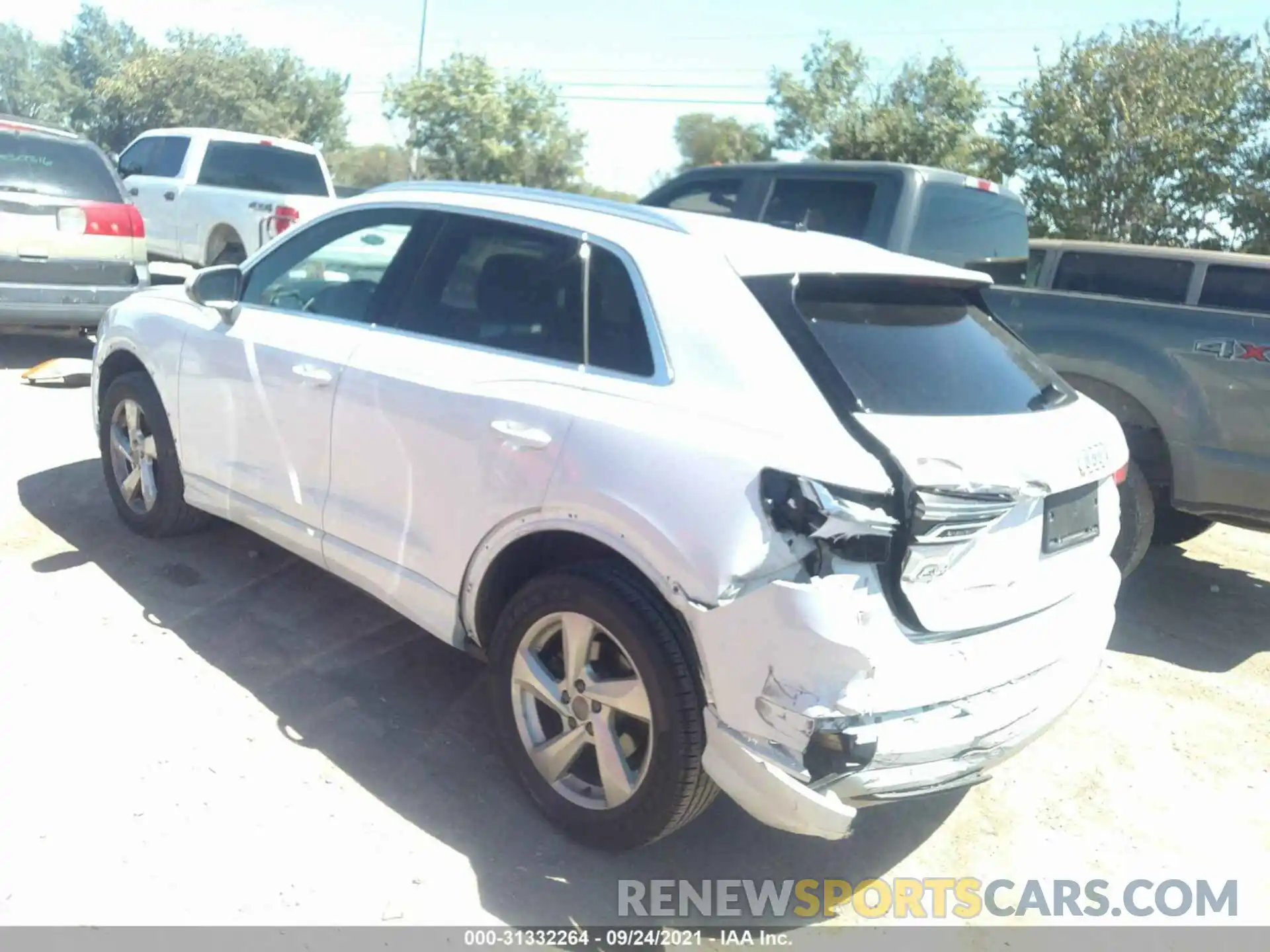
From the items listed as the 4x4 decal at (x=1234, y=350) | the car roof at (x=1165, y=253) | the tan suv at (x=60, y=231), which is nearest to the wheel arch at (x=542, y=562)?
the 4x4 decal at (x=1234, y=350)

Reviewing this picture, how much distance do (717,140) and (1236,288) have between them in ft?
98.4

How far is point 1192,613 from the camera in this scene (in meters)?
5.72

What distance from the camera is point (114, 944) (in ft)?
9.09

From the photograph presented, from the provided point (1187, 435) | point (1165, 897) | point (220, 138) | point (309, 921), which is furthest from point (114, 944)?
point (220, 138)

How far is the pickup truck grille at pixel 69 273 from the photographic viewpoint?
8.01 meters

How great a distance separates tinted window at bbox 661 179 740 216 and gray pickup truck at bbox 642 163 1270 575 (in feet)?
0.03

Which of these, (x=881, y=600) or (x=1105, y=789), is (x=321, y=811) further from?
(x=1105, y=789)

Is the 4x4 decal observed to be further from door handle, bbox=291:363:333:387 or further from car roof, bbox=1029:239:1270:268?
door handle, bbox=291:363:333:387

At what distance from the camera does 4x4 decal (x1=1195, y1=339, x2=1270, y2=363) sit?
5039mm

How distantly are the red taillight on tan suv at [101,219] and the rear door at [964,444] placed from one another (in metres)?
7.00

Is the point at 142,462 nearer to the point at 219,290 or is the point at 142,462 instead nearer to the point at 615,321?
the point at 219,290

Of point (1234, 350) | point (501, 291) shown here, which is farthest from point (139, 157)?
point (1234, 350)

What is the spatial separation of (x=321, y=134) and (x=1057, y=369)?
4629 centimetres

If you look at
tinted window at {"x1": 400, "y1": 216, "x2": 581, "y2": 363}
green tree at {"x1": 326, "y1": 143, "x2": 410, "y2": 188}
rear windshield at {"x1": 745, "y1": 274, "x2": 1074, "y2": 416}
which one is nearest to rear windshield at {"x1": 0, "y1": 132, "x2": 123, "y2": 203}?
tinted window at {"x1": 400, "y1": 216, "x2": 581, "y2": 363}
